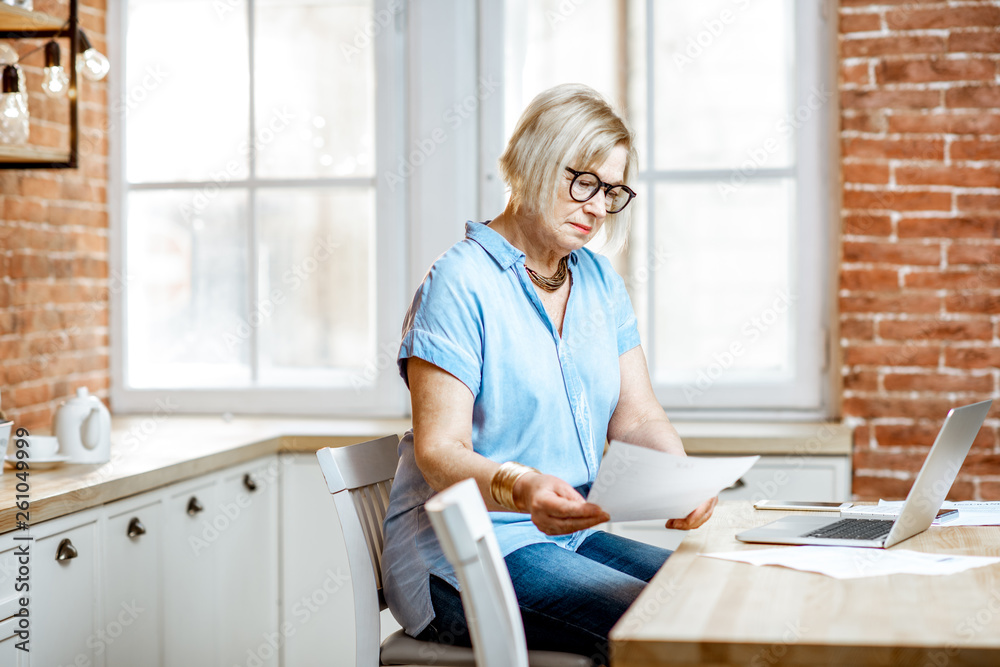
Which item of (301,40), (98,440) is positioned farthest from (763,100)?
(98,440)

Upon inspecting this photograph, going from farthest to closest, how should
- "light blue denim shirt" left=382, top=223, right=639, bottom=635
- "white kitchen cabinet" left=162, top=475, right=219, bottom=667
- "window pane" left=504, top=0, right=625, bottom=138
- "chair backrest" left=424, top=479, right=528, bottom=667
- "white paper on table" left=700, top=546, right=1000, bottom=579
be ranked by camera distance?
"window pane" left=504, top=0, right=625, bottom=138, "white kitchen cabinet" left=162, top=475, right=219, bottom=667, "light blue denim shirt" left=382, top=223, right=639, bottom=635, "white paper on table" left=700, top=546, right=1000, bottom=579, "chair backrest" left=424, top=479, right=528, bottom=667

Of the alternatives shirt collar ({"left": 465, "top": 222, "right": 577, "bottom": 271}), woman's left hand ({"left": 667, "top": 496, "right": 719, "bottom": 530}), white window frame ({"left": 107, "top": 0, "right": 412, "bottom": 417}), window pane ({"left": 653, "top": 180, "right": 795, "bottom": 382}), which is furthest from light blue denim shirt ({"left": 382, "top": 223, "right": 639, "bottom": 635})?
white window frame ({"left": 107, "top": 0, "right": 412, "bottom": 417})

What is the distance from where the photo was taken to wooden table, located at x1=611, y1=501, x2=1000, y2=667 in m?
0.94

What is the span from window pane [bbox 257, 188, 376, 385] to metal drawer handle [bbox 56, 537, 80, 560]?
1323mm

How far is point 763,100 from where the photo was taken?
293cm

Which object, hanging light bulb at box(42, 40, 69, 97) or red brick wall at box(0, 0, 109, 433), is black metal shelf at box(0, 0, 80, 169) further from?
red brick wall at box(0, 0, 109, 433)

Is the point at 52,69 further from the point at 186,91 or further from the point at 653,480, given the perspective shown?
the point at 653,480

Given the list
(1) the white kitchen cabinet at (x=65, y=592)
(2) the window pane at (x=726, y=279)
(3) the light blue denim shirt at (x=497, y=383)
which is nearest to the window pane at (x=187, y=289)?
(1) the white kitchen cabinet at (x=65, y=592)

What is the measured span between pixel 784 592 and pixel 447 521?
41cm

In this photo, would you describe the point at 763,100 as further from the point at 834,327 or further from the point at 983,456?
the point at 983,456

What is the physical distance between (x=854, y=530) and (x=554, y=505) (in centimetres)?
53

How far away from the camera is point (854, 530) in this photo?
1491mm

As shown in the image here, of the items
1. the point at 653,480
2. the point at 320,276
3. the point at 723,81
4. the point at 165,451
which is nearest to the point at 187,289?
the point at 320,276

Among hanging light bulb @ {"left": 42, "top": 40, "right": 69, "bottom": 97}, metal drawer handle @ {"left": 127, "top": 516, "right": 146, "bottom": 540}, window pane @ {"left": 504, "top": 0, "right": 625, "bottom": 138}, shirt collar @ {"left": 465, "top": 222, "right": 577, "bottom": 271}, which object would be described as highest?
window pane @ {"left": 504, "top": 0, "right": 625, "bottom": 138}
